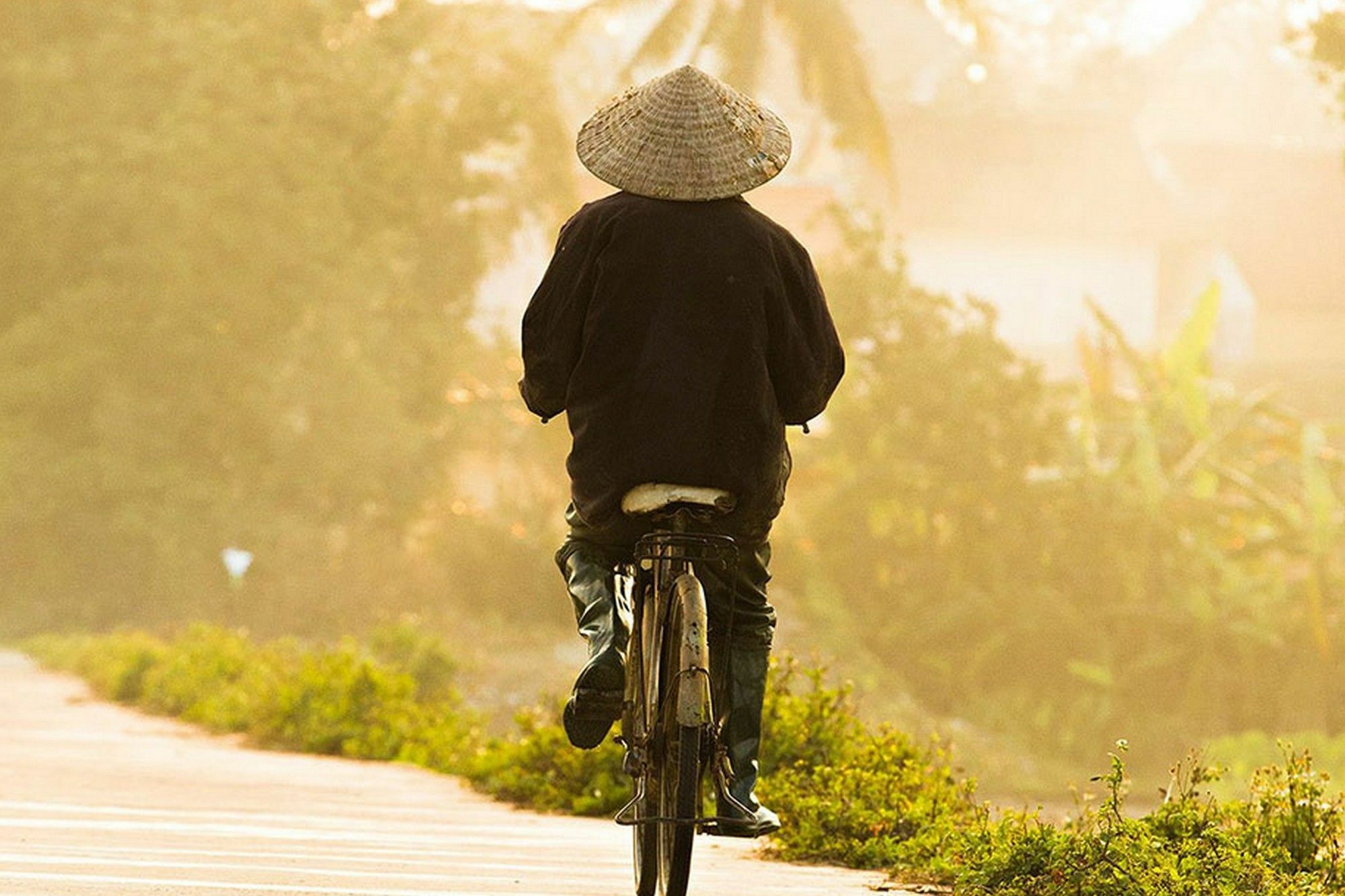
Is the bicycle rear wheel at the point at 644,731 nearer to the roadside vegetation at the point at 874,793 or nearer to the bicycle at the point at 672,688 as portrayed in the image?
the bicycle at the point at 672,688

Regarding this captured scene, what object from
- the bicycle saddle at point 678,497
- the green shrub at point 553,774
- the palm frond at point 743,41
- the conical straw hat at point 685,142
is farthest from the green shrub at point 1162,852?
the palm frond at point 743,41

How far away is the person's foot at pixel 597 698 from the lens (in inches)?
238

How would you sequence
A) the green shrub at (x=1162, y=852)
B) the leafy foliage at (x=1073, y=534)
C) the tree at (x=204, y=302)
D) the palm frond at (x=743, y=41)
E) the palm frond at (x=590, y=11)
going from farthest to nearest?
the palm frond at (x=743, y=41) < the palm frond at (x=590, y=11) < the tree at (x=204, y=302) < the leafy foliage at (x=1073, y=534) < the green shrub at (x=1162, y=852)

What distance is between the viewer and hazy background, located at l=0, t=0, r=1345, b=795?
27672 mm

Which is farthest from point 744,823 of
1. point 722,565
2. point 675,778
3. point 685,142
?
point 685,142

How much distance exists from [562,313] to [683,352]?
33cm

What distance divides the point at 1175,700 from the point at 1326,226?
139 ft

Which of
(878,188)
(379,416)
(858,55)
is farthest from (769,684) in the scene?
(878,188)

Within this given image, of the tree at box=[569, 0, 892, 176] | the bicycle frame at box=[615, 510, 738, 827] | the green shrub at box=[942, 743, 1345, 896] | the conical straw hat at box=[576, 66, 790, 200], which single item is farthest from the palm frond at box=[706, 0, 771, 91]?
Result: the bicycle frame at box=[615, 510, 738, 827]

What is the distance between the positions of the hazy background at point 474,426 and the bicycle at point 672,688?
1631cm

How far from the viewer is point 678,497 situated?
19.1ft

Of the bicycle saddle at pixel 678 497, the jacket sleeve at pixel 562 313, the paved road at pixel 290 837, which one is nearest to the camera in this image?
the bicycle saddle at pixel 678 497

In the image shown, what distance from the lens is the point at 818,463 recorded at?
101ft

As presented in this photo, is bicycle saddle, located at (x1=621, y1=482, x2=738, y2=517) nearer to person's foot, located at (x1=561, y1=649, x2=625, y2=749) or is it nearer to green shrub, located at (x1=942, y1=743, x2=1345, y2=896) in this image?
person's foot, located at (x1=561, y1=649, x2=625, y2=749)
